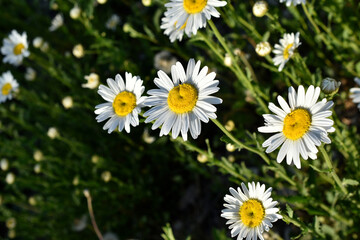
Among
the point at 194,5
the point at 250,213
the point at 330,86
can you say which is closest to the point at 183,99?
the point at 194,5

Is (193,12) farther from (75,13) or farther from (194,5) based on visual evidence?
(75,13)

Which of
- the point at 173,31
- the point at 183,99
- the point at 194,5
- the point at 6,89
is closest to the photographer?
the point at 183,99

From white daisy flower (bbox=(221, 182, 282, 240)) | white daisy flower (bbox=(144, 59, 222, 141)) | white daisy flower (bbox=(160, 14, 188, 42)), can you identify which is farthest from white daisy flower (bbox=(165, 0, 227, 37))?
white daisy flower (bbox=(221, 182, 282, 240))

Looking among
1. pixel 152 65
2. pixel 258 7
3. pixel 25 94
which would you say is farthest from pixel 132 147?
pixel 258 7

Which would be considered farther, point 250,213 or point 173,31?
point 173,31

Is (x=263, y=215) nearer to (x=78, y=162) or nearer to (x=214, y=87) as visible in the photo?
(x=214, y=87)

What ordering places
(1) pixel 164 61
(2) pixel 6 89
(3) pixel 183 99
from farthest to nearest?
(1) pixel 164 61, (2) pixel 6 89, (3) pixel 183 99
